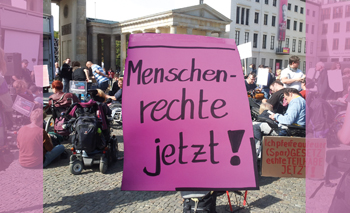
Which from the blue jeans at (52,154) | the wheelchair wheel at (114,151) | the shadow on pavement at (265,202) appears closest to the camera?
the shadow on pavement at (265,202)

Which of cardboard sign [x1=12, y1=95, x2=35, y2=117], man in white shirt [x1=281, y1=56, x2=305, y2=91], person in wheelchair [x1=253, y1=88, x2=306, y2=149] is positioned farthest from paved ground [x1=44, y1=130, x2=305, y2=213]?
man in white shirt [x1=281, y1=56, x2=305, y2=91]

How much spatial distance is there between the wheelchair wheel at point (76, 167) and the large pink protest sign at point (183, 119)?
3.23 metres

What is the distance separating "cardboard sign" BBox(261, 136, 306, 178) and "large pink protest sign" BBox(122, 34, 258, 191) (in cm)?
172

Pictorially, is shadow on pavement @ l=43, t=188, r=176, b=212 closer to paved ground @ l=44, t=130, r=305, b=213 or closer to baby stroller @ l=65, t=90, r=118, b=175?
paved ground @ l=44, t=130, r=305, b=213

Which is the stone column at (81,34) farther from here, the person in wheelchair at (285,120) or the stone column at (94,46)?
the person in wheelchair at (285,120)

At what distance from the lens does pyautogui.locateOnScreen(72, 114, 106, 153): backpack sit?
450 cm

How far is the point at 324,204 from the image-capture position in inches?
148

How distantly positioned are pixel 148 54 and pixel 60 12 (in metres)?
41.4

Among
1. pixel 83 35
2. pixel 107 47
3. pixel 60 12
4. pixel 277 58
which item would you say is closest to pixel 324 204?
pixel 83 35

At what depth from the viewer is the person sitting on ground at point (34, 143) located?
4.70 metres

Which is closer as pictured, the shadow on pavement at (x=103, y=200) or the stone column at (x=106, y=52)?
the shadow on pavement at (x=103, y=200)
